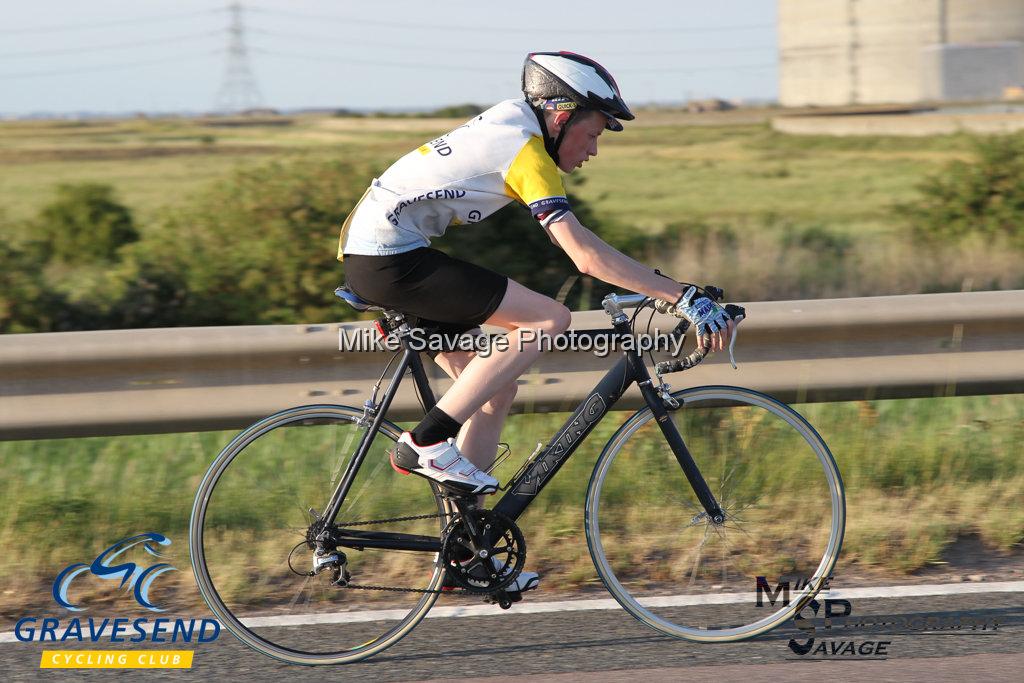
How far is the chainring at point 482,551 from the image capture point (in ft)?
11.9

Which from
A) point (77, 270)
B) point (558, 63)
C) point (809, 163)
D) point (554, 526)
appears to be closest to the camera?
point (558, 63)

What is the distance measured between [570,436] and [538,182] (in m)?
0.90

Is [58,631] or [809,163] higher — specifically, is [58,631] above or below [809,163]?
below

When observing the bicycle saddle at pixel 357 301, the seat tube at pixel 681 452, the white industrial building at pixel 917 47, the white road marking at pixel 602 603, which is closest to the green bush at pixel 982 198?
the white road marking at pixel 602 603

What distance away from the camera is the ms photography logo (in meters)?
3.62

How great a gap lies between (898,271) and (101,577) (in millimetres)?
6903

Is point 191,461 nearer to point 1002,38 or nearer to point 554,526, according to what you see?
point 554,526

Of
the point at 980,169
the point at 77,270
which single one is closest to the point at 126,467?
the point at 77,270

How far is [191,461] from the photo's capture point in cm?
520

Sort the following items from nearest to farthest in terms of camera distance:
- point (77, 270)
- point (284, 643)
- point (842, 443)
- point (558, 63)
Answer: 1. point (558, 63)
2. point (284, 643)
3. point (842, 443)
4. point (77, 270)

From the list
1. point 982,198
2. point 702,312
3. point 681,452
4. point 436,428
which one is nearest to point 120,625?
point 436,428

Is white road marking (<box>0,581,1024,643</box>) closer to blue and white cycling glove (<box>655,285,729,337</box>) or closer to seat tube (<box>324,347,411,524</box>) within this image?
seat tube (<box>324,347,411,524</box>)

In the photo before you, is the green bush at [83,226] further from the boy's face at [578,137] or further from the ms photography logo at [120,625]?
the boy's face at [578,137]

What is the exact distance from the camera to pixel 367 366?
4422mm
